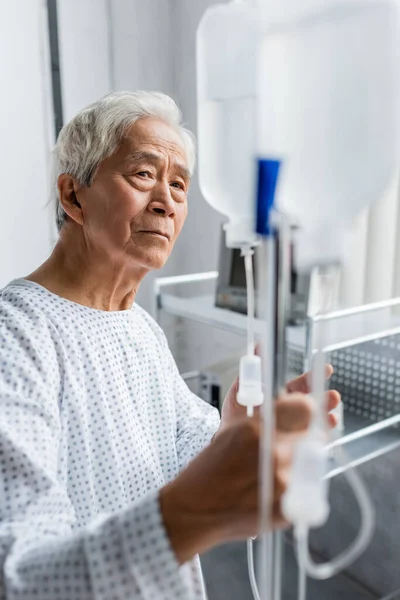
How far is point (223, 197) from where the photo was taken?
0.57m

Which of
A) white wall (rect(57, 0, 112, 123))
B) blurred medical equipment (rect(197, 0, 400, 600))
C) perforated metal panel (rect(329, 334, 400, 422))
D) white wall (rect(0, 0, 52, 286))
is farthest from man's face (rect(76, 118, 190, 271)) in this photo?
white wall (rect(57, 0, 112, 123))

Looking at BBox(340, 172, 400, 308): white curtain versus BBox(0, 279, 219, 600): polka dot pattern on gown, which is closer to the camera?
BBox(0, 279, 219, 600): polka dot pattern on gown

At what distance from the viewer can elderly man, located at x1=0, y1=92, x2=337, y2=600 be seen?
47 cm

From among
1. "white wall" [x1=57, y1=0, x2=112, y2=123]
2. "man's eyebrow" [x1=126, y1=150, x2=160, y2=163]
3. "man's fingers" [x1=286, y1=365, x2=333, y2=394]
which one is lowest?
"man's fingers" [x1=286, y1=365, x2=333, y2=394]

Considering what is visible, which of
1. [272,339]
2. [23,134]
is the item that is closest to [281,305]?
[272,339]

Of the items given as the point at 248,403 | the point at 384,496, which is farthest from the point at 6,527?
the point at 384,496

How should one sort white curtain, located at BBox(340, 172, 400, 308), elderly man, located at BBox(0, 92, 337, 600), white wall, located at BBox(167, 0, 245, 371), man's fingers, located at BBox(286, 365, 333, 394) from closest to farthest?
elderly man, located at BBox(0, 92, 337, 600) → man's fingers, located at BBox(286, 365, 333, 394) → white curtain, located at BBox(340, 172, 400, 308) → white wall, located at BBox(167, 0, 245, 371)

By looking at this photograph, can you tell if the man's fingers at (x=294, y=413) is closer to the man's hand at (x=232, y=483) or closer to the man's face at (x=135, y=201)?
the man's hand at (x=232, y=483)

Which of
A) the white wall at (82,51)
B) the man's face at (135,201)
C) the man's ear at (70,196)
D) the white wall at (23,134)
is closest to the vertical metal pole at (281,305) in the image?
the man's face at (135,201)

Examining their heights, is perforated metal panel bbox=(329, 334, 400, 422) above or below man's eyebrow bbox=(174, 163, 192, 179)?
below

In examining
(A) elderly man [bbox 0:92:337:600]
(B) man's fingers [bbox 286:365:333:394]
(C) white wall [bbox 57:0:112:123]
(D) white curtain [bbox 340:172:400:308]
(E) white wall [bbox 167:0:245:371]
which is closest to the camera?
(A) elderly man [bbox 0:92:337:600]

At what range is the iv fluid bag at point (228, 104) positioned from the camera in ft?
1.72

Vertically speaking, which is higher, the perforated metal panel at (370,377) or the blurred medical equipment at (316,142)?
the blurred medical equipment at (316,142)

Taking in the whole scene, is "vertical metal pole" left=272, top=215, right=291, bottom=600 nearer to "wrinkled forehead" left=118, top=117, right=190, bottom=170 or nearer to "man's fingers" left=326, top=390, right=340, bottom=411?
"man's fingers" left=326, top=390, right=340, bottom=411
